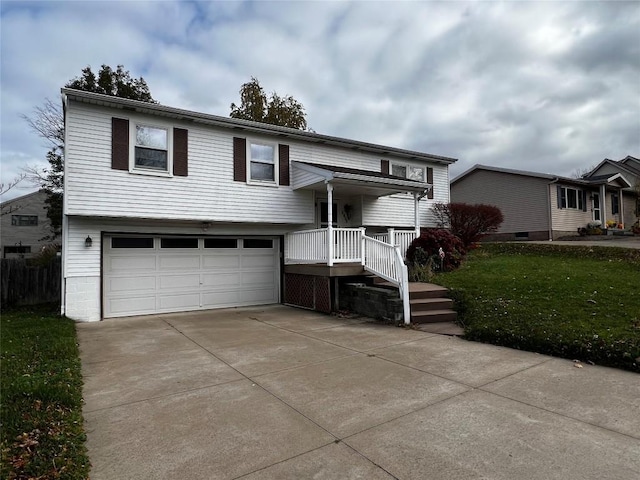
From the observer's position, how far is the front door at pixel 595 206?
2358cm

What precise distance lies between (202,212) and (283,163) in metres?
3.09

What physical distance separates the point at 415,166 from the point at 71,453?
47.0 feet

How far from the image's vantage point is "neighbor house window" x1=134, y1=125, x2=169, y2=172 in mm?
10281

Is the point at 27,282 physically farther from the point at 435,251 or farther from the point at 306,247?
the point at 435,251

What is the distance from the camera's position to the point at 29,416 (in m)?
3.47

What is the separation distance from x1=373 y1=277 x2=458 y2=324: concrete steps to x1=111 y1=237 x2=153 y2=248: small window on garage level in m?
7.02

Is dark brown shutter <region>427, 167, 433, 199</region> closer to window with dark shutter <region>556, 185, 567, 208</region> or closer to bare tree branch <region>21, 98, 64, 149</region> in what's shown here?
window with dark shutter <region>556, 185, 567, 208</region>

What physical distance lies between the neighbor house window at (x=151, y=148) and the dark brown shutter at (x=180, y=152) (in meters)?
0.21

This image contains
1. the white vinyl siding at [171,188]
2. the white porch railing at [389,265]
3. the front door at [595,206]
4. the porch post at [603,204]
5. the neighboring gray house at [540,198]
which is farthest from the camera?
the front door at [595,206]

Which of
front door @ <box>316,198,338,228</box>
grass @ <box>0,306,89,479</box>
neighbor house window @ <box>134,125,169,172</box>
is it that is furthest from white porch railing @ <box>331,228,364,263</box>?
grass @ <box>0,306,89,479</box>

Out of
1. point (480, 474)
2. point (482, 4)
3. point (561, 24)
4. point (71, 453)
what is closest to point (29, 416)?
point (71, 453)

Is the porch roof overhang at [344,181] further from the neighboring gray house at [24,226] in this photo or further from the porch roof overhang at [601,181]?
the neighboring gray house at [24,226]

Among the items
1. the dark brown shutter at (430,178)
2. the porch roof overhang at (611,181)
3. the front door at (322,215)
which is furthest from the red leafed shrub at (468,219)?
the porch roof overhang at (611,181)

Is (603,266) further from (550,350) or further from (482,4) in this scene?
(482,4)
